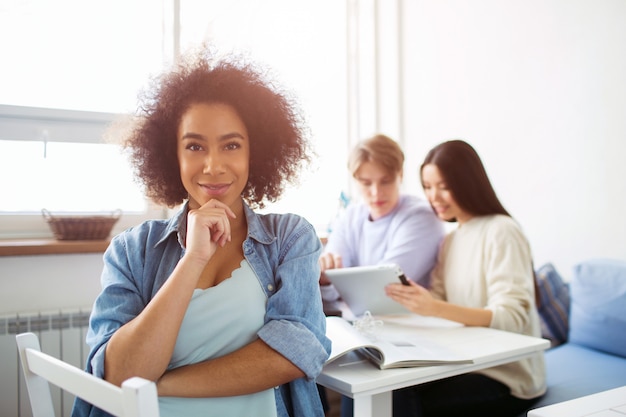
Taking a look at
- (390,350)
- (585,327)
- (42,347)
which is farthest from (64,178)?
(585,327)

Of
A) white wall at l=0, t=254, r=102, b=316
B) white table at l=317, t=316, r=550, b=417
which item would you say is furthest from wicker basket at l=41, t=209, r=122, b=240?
white table at l=317, t=316, r=550, b=417

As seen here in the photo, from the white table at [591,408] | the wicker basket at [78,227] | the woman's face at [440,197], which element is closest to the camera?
the white table at [591,408]

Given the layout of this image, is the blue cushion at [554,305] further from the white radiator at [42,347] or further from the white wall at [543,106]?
the white radiator at [42,347]

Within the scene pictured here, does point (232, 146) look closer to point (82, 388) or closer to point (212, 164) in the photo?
point (212, 164)

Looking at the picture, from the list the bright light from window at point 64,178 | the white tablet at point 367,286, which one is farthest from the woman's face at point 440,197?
the bright light from window at point 64,178

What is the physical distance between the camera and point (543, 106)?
7.71ft

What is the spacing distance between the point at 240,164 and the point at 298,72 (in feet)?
6.82

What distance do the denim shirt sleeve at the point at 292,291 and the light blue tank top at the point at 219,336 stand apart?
4cm

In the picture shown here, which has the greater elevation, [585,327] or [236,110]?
[236,110]

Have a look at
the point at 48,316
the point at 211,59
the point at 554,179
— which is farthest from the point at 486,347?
the point at 48,316

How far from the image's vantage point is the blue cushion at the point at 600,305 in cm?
189

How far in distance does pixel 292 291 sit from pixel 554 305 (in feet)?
4.76

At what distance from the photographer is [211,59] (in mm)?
A: 1271

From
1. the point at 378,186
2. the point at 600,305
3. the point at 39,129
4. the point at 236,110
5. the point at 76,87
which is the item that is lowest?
the point at 600,305
